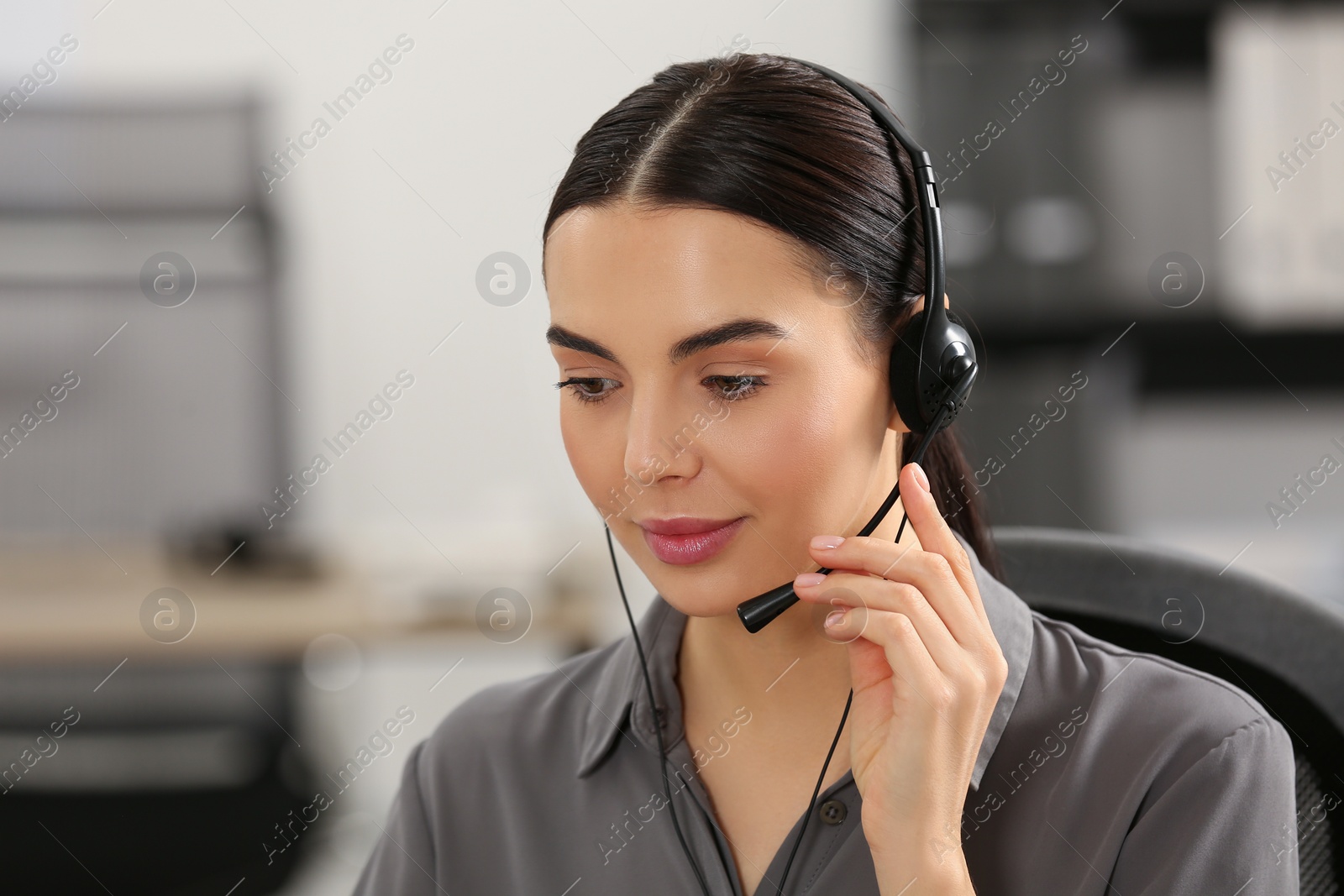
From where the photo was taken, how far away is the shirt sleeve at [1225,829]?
79 cm

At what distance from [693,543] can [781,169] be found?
0.94 ft

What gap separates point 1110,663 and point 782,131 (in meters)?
0.48

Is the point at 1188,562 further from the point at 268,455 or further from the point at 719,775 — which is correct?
the point at 268,455

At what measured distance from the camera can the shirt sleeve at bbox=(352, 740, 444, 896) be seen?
1.02m

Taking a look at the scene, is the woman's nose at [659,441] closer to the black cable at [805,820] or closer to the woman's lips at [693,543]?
the woman's lips at [693,543]

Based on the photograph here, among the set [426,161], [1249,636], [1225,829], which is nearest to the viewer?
[1225,829]

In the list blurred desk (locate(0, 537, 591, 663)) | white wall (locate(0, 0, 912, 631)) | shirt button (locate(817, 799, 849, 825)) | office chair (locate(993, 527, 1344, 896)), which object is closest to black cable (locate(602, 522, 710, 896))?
shirt button (locate(817, 799, 849, 825))

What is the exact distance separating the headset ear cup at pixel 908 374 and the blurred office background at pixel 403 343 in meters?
1.30

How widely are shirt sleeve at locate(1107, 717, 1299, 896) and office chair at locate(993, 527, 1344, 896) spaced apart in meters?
0.05

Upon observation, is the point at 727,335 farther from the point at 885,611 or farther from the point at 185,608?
the point at 185,608

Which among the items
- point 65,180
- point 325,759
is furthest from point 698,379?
point 325,759

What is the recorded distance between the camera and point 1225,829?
0.80 metres

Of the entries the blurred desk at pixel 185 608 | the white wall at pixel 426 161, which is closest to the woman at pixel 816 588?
the blurred desk at pixel 185 608

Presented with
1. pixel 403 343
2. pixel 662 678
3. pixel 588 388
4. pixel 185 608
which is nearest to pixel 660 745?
pixel 662 678
